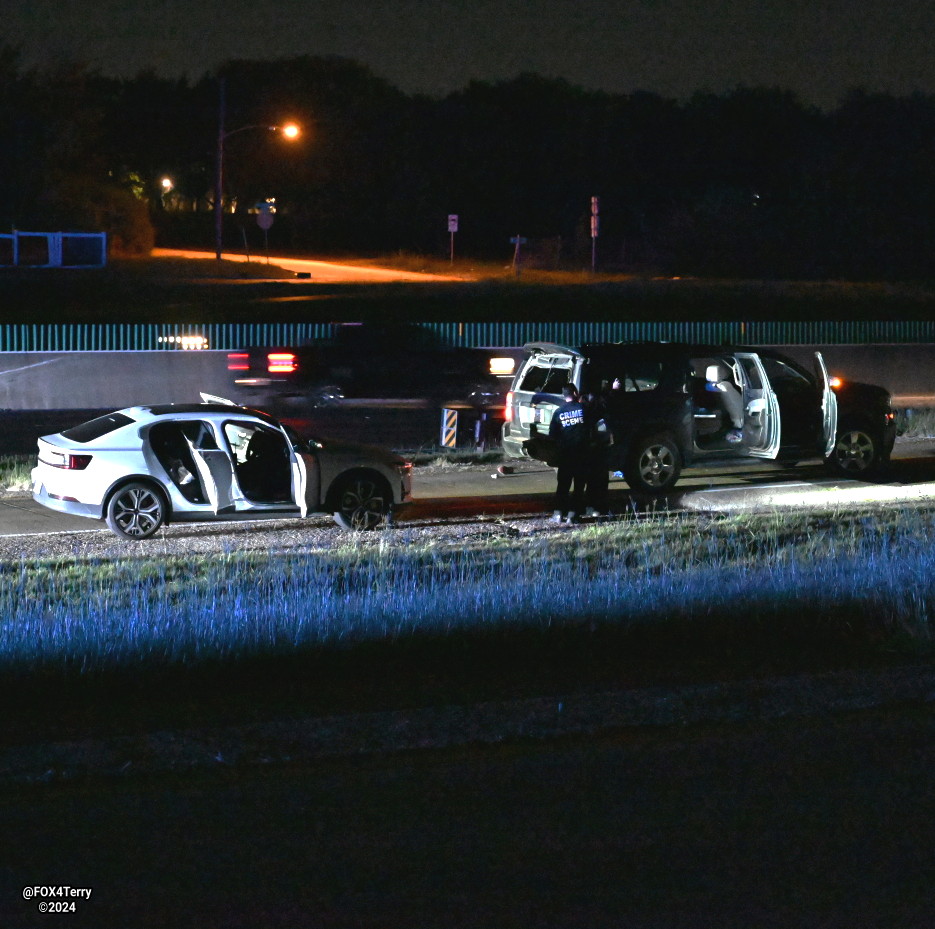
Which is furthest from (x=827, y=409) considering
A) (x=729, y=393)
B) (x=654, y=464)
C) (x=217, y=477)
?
(x=217, y=477)

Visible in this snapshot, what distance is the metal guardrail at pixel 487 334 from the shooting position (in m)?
31.7

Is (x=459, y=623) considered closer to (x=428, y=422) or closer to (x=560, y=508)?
(x=560, y=508)

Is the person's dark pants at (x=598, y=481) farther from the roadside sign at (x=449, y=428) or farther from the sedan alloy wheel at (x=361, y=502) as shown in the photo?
the roadside sign at (x=449, y=428)

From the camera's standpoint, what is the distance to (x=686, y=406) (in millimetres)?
16188

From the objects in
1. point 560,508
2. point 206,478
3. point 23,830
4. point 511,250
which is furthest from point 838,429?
point 511,250

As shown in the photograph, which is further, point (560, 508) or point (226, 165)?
point (226, 165)

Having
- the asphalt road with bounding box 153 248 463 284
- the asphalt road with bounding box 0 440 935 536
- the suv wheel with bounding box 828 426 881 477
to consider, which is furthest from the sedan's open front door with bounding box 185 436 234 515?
the asphalt road with bounding box 153 248 463 284

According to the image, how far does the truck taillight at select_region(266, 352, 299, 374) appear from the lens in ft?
79.0

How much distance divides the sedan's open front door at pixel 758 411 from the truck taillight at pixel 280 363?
9708 millimetres

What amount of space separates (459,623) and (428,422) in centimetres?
1646

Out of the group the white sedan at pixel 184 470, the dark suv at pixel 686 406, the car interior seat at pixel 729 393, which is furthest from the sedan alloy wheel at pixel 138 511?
the car interior seat at pixel 729 393

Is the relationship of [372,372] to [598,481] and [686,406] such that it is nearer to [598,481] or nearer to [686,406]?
[686,406]

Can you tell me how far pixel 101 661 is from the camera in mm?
7574

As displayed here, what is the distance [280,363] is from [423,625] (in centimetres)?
Result: 1601
